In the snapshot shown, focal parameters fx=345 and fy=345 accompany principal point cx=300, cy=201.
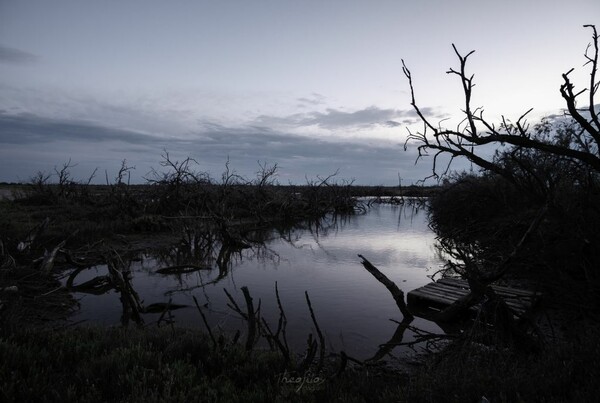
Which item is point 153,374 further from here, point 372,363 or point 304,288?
point 304,288

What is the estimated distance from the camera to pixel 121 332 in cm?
557

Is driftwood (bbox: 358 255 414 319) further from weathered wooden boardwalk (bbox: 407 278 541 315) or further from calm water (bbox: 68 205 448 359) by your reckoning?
weathered wooden boardwalk (bbox: 407 278 541 315)

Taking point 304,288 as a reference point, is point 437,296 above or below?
above

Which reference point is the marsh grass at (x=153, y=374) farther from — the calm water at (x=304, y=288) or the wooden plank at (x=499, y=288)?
the wooden plank at (x=499, y=288)

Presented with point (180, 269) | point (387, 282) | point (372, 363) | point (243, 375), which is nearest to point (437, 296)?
point (387, 282)

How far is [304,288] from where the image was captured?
9.70 m

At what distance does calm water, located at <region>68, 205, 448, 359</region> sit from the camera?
272 inches

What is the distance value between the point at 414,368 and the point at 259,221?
60.7 feet

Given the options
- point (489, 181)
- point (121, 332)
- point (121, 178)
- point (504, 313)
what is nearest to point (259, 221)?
point (121, 178)

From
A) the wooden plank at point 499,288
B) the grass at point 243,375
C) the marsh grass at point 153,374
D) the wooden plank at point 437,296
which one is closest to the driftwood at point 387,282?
the wooden plank at point 437,296

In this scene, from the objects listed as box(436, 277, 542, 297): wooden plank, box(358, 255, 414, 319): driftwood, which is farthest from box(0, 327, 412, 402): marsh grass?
box(436, 277, 542, 297): wooden plank

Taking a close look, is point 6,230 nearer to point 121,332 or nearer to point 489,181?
point 121,332

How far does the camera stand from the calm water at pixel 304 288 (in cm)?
Answer: 691

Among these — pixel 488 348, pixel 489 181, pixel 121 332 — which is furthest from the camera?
pixel 489 181
